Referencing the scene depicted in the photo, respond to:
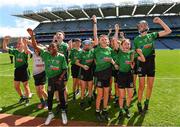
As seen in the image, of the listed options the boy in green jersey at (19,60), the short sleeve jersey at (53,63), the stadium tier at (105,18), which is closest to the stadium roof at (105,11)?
the stadium tier at (105,18)

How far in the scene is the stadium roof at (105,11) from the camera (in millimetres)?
63438

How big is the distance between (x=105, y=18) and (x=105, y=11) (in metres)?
6.84

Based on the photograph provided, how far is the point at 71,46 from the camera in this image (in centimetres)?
963

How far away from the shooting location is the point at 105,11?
67500 millimetres

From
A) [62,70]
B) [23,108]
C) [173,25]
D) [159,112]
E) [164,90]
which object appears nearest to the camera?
[62,70]

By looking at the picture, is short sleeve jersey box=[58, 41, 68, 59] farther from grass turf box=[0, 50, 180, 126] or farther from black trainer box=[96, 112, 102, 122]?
black trainer box=[96, 112, 102, 122]

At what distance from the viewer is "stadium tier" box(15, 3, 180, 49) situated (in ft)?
211

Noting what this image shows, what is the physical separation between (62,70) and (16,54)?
2.45 meters

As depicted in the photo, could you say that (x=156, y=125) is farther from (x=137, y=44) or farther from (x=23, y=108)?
(x=23, y=108)

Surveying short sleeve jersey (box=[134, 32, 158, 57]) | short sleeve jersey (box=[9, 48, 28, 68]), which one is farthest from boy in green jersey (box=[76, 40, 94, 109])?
short sleeve jersey (box=[9, 48, 28, 68])

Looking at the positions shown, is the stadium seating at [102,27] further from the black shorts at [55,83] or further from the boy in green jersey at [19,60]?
the black shorts at [55,83]

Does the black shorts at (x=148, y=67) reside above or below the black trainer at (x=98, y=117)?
above

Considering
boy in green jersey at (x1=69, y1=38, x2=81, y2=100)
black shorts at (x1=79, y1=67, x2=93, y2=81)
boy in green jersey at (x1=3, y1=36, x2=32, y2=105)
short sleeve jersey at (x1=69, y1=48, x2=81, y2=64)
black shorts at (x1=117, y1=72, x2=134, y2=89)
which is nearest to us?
black shorts at (x1=117, y1=72, x2=134, y2=89)

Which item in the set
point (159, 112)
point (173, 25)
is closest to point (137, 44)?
point (159, 112)
